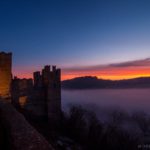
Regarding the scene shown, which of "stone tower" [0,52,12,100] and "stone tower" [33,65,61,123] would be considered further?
"stone tower" [33,65,61,123]

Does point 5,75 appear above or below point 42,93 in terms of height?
above

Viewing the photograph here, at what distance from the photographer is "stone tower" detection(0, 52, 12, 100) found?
22.1 metres

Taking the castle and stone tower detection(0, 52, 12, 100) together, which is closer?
stone tower detection(0, 52, 12, 100)

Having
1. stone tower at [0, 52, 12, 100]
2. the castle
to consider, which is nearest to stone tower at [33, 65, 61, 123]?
the castle

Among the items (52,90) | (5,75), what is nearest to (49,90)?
(52,90)

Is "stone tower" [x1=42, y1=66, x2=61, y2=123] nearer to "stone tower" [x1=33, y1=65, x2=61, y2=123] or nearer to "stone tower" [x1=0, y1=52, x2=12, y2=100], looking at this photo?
"stone tower" [x1=33, y1=65, x2=61, y2=123]

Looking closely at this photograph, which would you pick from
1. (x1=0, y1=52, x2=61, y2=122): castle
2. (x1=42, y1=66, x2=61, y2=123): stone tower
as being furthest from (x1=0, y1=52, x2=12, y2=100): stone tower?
(x1=42, y1=66, x2=61, y2=123): stone tower

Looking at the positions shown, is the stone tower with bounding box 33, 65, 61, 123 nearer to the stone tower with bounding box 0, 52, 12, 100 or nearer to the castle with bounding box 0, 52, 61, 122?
the castle with bounding box 0, 52, 61, 122

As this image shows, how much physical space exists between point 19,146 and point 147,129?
168 ft

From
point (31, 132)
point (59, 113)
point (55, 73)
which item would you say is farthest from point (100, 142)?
point (31, 132)

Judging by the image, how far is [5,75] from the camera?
896 inches

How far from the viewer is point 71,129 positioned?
30.8 metres

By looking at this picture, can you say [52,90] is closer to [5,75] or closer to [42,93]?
[42,93]

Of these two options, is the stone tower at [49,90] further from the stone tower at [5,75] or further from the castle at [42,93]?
the stone tower at [5,75]
